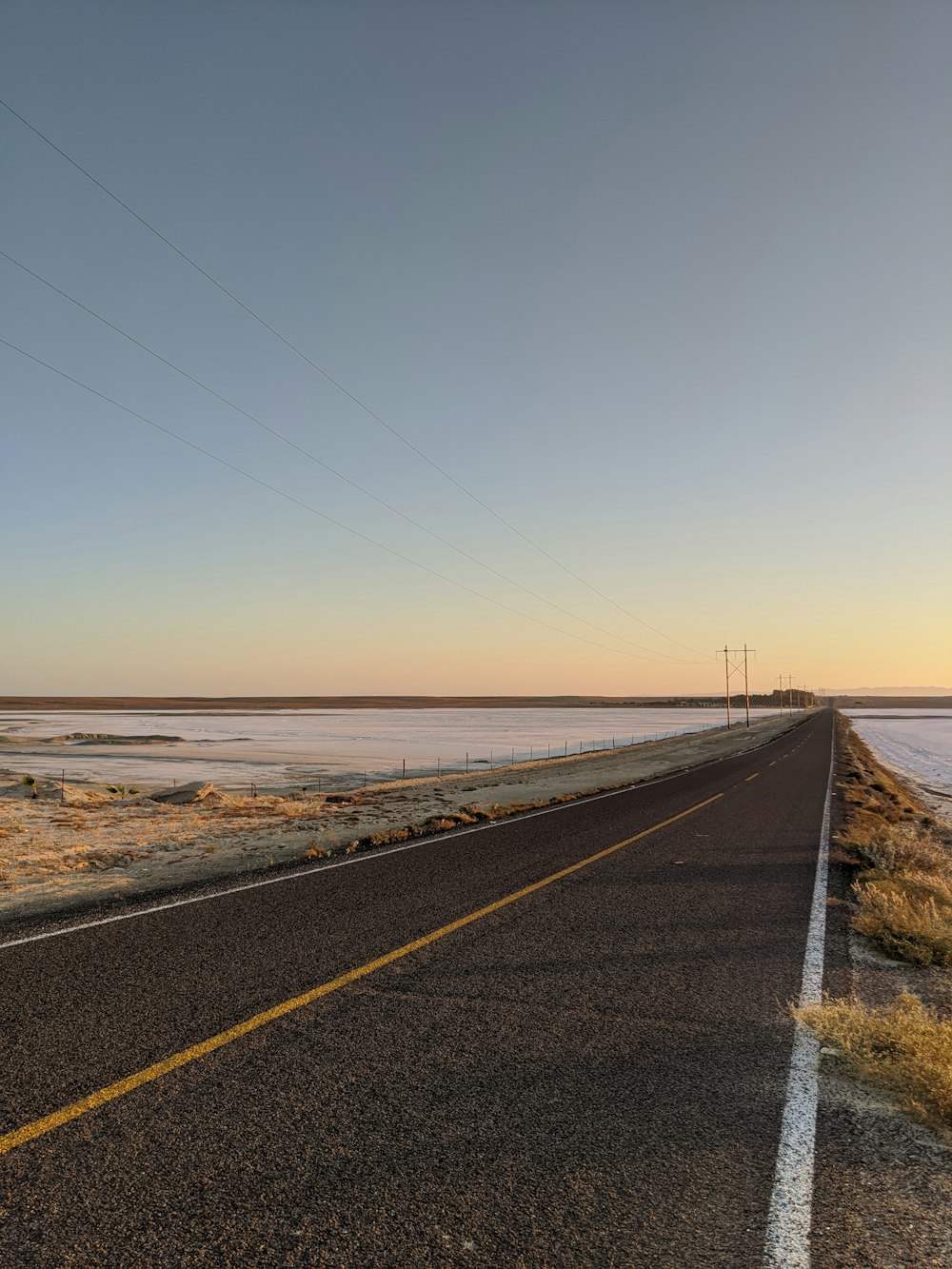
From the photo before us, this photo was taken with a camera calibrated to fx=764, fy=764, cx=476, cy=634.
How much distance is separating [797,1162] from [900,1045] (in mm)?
1741

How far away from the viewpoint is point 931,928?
26.8 feet

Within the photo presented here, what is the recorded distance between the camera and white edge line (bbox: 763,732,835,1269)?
3217 mm

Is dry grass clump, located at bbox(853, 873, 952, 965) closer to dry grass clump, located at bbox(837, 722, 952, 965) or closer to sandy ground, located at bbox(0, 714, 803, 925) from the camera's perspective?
dry grass clump, located at bbox(837, 722, 952, 965)

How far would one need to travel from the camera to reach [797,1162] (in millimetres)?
3846

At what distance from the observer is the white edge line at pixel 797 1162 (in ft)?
10.6

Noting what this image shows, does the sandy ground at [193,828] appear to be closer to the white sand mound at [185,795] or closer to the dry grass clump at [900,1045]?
the white sand mound at [185,795]

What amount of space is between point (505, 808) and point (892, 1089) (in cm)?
1503

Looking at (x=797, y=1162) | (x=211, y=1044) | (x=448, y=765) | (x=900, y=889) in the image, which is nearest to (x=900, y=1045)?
(x=797, y=1162)

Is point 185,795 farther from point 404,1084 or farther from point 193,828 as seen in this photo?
point 404,1084

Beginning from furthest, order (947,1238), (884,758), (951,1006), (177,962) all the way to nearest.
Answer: (884,758) → (177,962) → (951,1006) → (947,1238)

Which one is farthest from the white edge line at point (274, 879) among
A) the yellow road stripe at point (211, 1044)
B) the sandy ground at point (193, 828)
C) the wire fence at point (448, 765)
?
the wire fence at point (448, 765)

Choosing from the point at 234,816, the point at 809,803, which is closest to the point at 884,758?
the point at 809,803

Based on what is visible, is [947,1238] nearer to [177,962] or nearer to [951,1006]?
[951,1006]

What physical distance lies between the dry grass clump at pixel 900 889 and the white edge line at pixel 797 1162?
202 centimetres
